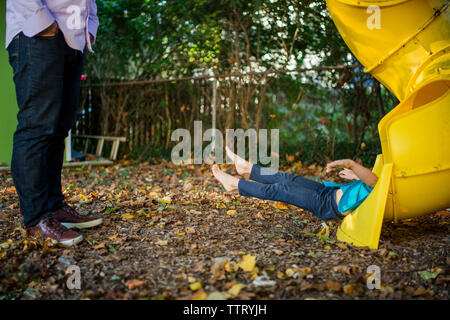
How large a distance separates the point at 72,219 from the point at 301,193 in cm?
165

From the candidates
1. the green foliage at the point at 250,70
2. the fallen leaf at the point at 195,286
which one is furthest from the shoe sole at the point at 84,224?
the green foliage at the point at 250,70

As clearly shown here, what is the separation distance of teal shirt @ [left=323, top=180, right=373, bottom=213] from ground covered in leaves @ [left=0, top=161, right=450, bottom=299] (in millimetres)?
236

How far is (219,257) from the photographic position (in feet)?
7.26

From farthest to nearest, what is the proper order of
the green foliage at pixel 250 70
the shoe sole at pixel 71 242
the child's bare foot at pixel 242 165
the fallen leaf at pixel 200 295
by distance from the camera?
the green foliage at pixel 250 70 < the child's bare foot at pixel 242 165 < the shoe sole at pixel 71 242 < the fallen leaf at pixel 200 295

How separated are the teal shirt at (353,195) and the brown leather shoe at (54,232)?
1.78 m

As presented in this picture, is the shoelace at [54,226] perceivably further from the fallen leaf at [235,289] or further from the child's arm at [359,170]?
the child's arm at [359,170]

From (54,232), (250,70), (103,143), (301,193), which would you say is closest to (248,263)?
(301,193)

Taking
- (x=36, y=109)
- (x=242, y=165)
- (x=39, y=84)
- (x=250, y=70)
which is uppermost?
(x=250, y=70)

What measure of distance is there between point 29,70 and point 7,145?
4.00 metres

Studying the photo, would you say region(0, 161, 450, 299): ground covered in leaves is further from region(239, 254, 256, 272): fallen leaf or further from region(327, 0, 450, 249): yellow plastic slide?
region(327, 0, 450, 249): yellow plastic slide

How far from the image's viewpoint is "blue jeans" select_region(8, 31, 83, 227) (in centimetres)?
223

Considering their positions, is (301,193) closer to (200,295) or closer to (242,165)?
(242,165)

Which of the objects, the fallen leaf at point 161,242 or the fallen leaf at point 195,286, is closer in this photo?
the fallen leaf at point 195,286

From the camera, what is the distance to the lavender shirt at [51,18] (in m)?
2.18
